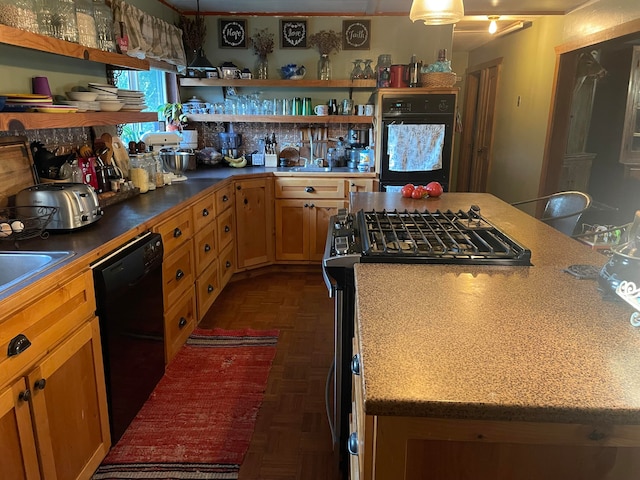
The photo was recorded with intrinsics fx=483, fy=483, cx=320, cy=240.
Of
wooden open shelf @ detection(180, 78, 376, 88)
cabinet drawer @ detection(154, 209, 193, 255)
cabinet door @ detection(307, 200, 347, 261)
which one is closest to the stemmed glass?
wooden open shelf @ detection(180, 78, 376, 88)

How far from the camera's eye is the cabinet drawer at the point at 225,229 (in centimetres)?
343

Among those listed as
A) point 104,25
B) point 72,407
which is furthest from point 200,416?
point 104,25

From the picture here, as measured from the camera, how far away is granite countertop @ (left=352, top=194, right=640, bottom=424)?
79cm

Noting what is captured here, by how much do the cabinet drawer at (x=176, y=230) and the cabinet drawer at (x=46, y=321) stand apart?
68 cm

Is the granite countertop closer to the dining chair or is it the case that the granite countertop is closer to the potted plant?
the dining chair

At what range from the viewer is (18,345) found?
131 centimetres

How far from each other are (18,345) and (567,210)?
273 cm

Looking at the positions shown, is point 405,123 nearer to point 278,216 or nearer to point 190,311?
point 278,216

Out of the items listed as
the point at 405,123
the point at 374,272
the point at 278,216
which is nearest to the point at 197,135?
the point at 278,216

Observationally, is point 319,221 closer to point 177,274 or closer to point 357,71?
point 357,71

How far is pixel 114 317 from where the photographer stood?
1830 mm

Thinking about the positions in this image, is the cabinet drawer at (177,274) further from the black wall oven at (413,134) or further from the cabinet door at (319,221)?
the black wall oven at (413,134)

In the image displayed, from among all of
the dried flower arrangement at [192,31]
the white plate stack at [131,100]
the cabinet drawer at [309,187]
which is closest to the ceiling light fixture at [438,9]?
Answer: the white plate stack at [131,100]

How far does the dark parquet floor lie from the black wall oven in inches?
43.7
